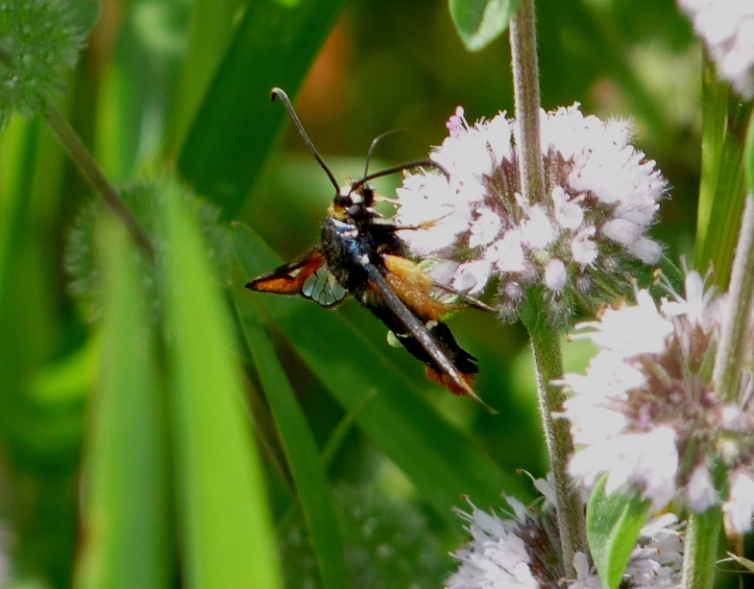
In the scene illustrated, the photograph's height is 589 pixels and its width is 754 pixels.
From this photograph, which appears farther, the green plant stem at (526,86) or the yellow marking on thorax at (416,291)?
the yellow marking on thorax at (416,291)

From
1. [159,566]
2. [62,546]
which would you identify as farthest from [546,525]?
[62,546]

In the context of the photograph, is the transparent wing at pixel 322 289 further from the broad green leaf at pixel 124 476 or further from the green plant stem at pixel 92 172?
the broad green leaf at pixel 124 476

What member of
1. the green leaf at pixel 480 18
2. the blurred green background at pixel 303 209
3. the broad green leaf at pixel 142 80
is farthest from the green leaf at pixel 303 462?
the broad green leaf at pixel 142 80

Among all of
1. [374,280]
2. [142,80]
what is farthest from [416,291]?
[142,80]

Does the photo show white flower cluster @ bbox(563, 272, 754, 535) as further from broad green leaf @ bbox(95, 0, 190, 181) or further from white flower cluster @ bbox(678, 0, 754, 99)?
broad green leaf @ bbox(95, 0, 190, 181)

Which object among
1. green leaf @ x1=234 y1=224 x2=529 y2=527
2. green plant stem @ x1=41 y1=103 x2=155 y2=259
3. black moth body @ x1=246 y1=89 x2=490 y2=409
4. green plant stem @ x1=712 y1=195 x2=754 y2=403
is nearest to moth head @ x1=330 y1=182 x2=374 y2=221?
black moth body @ x1=246 y1=89 x2=490 y2=409

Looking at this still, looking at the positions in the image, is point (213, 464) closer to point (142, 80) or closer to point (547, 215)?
point (547, 215)
